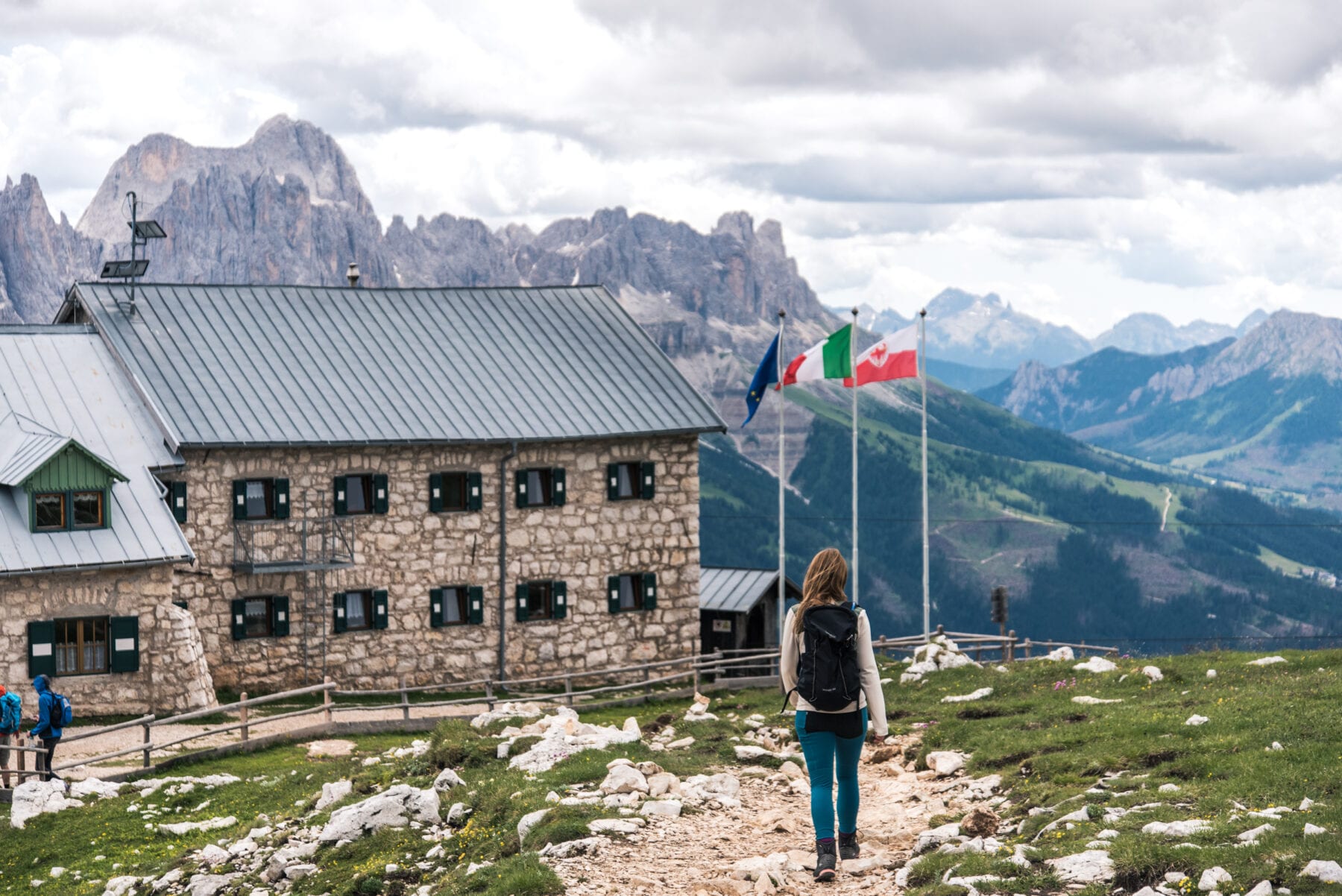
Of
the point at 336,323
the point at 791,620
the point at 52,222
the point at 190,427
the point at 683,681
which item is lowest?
the point at 683,681

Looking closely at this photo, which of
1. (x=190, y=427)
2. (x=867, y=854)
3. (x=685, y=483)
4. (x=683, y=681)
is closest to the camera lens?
(x=867, y=854)

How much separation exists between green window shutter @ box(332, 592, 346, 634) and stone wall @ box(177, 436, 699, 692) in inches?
5.3

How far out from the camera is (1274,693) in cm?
2066

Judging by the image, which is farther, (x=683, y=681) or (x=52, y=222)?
(x=52, y=222)

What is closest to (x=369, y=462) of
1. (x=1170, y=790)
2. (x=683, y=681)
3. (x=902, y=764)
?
(x=683, y=681)

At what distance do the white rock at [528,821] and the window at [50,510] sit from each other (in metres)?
20.0

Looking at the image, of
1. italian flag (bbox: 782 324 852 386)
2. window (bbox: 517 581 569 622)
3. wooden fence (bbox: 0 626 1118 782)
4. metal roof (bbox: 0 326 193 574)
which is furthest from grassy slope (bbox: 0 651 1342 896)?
window (bbox: 517 581 569 622)

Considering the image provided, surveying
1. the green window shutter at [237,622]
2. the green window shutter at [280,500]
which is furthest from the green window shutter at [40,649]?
the green window shutter at [280,500]

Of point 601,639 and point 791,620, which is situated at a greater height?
point 791,620

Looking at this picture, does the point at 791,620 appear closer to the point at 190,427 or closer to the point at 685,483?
the point at 190,427

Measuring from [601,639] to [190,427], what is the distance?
1243cm

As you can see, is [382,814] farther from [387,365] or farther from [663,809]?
[387,365]

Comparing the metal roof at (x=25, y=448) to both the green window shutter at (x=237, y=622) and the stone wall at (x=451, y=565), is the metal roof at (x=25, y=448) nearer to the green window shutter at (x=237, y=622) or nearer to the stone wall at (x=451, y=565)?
the stone wall at (x=451, y=565)

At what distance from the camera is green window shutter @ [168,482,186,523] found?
34.5 metres
